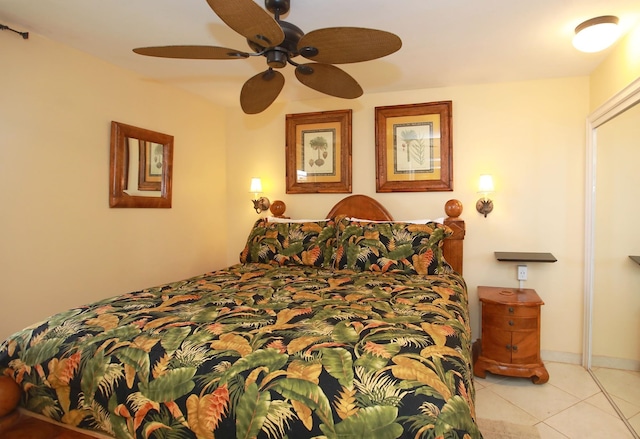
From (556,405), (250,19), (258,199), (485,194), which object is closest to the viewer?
(250,19)

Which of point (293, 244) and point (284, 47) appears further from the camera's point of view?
point (293, 244)

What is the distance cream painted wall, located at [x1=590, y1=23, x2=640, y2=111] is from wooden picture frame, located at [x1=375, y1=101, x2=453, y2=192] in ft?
3.35

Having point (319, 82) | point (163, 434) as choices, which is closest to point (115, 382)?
point (163, 434)

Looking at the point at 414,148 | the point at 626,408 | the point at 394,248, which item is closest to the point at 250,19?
the point at 394,248

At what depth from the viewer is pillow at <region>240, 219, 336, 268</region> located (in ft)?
9.30

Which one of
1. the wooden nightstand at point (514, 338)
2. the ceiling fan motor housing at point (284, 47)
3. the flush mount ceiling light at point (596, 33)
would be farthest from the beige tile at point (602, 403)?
the ceiling fan motor housing at point (284, 47)

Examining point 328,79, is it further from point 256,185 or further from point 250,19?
point 256,185

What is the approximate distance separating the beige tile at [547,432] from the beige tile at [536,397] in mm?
81

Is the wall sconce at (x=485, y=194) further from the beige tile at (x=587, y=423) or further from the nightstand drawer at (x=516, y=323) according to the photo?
the beige tile at (x=587, y=423)

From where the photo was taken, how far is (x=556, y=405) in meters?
2.33

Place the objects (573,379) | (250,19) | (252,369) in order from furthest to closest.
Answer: (573,379), (250,19), (252,369)

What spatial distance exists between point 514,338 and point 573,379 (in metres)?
0.54

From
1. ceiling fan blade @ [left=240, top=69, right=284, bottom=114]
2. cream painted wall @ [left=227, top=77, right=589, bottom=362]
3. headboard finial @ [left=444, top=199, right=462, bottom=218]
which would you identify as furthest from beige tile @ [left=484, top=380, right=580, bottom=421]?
ceiling fan blade @ [left=240, top=69, right=284, bottom=114]

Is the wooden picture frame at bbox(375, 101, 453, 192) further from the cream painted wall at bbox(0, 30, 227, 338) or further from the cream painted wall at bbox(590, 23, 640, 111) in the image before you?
the cream painted wall at bbox(0, 30, 227, 338)
